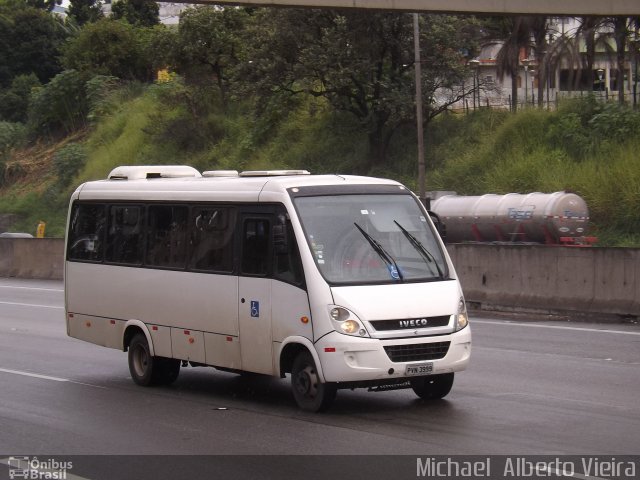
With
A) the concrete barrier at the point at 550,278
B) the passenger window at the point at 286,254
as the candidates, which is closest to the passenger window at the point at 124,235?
the passenger window at the point at 286,254

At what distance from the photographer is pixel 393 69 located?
44.3m

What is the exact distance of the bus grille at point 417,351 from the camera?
10242mm

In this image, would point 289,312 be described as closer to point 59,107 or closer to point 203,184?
point 203,184

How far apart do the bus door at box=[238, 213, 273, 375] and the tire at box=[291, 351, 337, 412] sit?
376mm

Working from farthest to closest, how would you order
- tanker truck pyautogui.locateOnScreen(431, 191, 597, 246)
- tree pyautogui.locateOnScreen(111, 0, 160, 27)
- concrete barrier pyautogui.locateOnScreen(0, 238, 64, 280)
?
tree pyautogui.locateOnScreen(111, 0, 160, 27)
concrete barrier pyautogui.locateOnScreen(0, 238, 64, 280)
tanker truck pyautogui.locateOnScreen(431, 191, 597, 246)

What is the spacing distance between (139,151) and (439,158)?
20.4m

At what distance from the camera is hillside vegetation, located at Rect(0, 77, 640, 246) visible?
3672 cm

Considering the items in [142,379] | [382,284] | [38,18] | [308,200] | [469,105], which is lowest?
[142,379]

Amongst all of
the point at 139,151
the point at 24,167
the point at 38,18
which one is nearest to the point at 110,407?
the point at 139,151

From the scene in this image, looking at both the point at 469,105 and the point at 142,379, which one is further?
the point at 469,105

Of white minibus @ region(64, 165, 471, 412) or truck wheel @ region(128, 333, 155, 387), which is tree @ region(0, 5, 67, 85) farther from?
white minibus @ region(64, 165, 471, 412)

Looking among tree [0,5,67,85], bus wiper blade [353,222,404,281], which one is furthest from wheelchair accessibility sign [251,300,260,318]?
tree [0,5,67,85]

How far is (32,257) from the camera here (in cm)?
3831

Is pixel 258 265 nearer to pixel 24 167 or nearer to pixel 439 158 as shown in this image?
pixel 439 158
